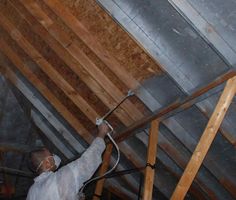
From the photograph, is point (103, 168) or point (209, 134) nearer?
point (209, 134)

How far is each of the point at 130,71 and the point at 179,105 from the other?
61cm

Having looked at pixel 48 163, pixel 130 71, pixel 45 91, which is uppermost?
pixel 45 91

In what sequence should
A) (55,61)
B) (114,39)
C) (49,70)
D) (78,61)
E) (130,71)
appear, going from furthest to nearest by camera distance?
(49,70)
(55,61)
(78,61)
(130,71)
(114,39)

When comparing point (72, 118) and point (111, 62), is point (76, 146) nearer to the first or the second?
point (72, 118)

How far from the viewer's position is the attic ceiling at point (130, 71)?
120 inches

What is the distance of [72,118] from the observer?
567 cm

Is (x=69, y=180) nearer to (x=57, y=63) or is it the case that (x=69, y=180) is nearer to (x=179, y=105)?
(x=179, y=105)

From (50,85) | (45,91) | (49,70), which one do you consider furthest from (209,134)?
(45,91)

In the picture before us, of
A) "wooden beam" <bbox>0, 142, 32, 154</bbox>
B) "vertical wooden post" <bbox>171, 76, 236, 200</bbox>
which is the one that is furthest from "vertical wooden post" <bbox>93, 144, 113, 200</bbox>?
"wooden beam" <bbox>0, 142, 32, 154</bbox>

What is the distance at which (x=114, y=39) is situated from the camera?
3738mm

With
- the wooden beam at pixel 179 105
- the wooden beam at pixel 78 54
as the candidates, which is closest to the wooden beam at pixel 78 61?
the wooden beam at pixel 78 54

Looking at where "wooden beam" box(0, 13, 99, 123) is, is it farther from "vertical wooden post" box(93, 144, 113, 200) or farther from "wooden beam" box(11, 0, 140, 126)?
"vertical wooden post" box(93, 144, 113, 200)

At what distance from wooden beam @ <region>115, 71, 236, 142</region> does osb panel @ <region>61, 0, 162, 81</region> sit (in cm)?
36

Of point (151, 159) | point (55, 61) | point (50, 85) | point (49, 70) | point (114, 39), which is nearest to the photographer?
point (114, 39)
